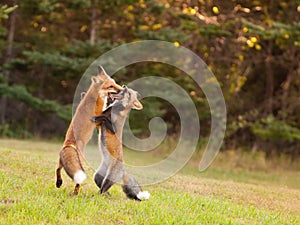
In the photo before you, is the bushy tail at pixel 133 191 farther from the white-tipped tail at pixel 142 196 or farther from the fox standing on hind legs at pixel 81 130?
the fox standing on hind legs at pixel 81 130

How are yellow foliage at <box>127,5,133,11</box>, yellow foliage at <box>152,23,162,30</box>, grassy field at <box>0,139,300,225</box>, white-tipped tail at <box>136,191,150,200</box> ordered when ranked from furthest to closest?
yellow foliage at <box>152,23,162,30</box> → yellow foliage at <box>127,5,133,11</box> → white-tipped tail at <box>136,191,150,200</box> → grassy field at <box>0,139,300,225</box>

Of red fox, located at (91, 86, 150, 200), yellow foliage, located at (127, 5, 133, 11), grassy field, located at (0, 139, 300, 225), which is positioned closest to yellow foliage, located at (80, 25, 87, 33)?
yellow foliage, located at (127, 5, 133, 11)

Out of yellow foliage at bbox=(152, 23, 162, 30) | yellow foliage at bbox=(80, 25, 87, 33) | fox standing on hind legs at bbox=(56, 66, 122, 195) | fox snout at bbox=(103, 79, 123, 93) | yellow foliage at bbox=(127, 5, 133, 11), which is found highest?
yellow foliage at bbox=(127, 5, 133, 11)

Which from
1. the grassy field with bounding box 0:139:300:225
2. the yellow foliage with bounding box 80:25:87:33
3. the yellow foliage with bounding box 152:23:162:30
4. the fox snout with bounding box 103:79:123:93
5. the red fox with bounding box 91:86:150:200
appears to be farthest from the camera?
the yellow foliage with bounding box 80:25:87:33

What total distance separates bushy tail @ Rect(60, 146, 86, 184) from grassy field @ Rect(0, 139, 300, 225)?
1.01 ft

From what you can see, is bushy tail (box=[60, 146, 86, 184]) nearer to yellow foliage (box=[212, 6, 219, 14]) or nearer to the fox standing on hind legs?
the fox standing on hind legs

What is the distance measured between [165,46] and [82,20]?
4.45m

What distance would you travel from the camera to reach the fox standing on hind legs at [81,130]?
6.83 metres

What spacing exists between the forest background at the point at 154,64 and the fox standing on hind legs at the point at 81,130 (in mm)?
11563

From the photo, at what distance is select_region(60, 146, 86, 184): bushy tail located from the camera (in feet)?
22.2

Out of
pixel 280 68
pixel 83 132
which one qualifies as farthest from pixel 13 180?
pixel 280 68

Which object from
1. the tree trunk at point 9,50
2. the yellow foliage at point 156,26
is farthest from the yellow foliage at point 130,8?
the tree trunk at point 9,50

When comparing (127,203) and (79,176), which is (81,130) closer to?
(79,176)

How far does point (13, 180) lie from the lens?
8023 millimetres
